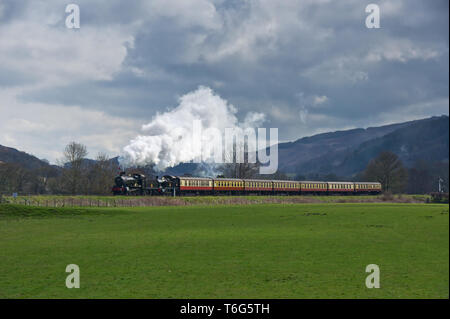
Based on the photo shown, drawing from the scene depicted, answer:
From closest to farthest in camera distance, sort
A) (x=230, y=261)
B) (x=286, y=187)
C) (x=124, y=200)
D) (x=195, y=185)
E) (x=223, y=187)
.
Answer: (x=230, y=261) < (x=124, y=200) < (x=195, y=185) < (x=223, y=187) < (x=286, y=187)

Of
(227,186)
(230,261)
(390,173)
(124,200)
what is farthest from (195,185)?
(230,261)

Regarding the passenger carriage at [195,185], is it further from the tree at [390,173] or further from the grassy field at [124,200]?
the tree at [390,173]

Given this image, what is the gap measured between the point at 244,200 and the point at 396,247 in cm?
5499

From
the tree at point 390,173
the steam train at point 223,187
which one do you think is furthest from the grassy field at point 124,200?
the tree at point 390,173

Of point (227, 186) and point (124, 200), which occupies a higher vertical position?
point (227, 186)

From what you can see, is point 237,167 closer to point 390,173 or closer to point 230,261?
point 390,173

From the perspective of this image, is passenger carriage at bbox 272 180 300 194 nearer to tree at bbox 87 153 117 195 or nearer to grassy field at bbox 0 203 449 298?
tree at bbox 87 153 117 195

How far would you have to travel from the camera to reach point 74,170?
91500 millimetres

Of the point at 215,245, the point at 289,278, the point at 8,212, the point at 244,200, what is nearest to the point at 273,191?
the point at 244,200

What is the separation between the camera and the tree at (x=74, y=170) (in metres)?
90.4

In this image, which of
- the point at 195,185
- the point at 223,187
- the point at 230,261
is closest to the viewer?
the point at 230,261

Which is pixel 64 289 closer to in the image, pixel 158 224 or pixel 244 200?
pixel 158 224

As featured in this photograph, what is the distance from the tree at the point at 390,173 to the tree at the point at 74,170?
2513 inches

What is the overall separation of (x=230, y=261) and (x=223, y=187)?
69327 millimetres
